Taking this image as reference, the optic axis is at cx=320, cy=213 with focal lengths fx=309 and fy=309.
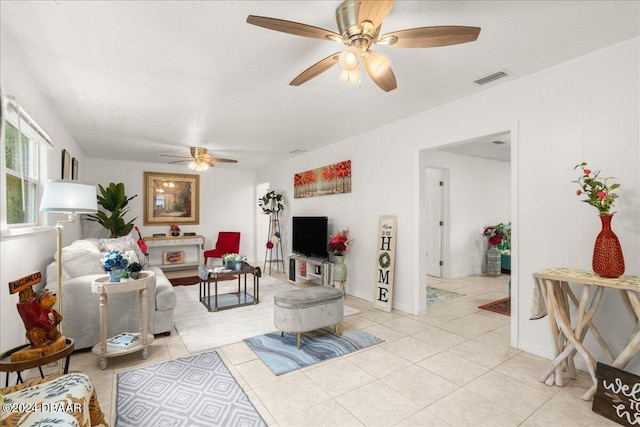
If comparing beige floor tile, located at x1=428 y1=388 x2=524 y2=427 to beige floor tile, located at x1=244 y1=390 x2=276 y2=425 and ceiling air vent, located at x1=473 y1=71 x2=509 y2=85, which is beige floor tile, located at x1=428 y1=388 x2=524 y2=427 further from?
ceiling air vent, located at x1=473 y1=71 x2=509 y2=85

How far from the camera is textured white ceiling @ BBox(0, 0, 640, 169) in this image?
1893 millimetres

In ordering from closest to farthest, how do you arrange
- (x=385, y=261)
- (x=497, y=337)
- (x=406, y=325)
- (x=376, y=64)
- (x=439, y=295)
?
(x=376, y=64) → (x=497, y=337) → (x=406, y=325) → (x=385, y=261) → (x=439, y=295)

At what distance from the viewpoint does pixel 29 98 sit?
2.69 metres

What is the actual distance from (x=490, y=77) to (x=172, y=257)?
268 inches

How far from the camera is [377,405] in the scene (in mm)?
2105

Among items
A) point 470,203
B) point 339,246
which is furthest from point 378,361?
point 470,203

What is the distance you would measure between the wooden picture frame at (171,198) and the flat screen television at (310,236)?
3.04 m

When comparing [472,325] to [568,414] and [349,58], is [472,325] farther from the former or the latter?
[349,58]

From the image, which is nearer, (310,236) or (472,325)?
(472,325)

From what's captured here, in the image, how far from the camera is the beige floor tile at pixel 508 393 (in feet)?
6.84

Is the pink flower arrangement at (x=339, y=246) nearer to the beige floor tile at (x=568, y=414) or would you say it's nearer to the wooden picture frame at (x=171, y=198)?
the beige floor tile at (x=568, y=414)

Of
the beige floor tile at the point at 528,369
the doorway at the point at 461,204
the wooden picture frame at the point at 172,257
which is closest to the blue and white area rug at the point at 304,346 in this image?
the beige floor tile at the point at 528,369

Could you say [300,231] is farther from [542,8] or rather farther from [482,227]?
[542,8]

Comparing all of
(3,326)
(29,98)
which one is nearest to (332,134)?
(29,98)
